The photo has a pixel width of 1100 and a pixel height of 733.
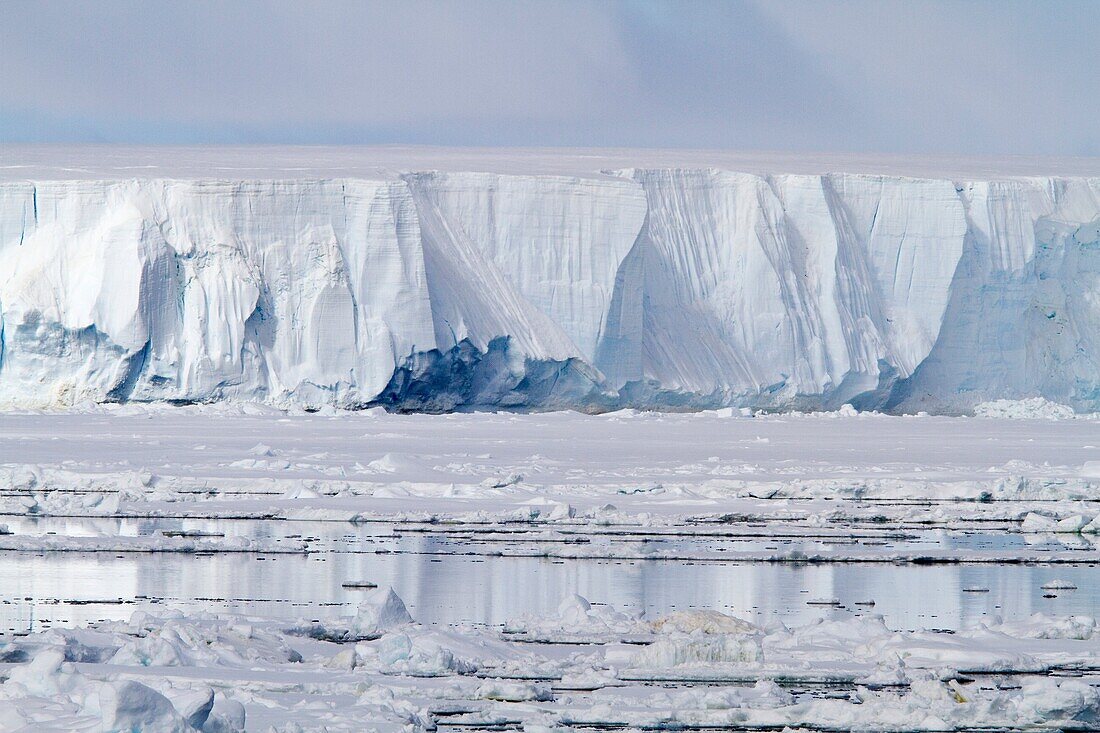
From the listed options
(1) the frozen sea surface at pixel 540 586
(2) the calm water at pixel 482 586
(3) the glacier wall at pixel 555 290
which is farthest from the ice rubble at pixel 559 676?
(3) the glacier wall at pixel 555 290

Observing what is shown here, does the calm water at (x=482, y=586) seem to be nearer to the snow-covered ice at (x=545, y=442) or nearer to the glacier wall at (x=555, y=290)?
the snow-covered ice at (x=545, y=442)

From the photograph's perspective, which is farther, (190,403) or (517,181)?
(517,181)

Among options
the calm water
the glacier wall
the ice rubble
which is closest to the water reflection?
the calm water

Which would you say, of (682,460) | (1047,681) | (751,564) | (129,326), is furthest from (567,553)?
(129,326)

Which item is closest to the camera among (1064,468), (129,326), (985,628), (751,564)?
(985,628)

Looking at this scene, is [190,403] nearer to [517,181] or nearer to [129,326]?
[129,326]

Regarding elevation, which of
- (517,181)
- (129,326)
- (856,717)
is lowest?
(856,717)

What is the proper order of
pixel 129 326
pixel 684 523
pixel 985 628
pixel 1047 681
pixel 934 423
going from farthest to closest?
pixel 934 423 < pixel 129 326 < pixel 684 523 < pixel 985 628 < pixel 1047 681
